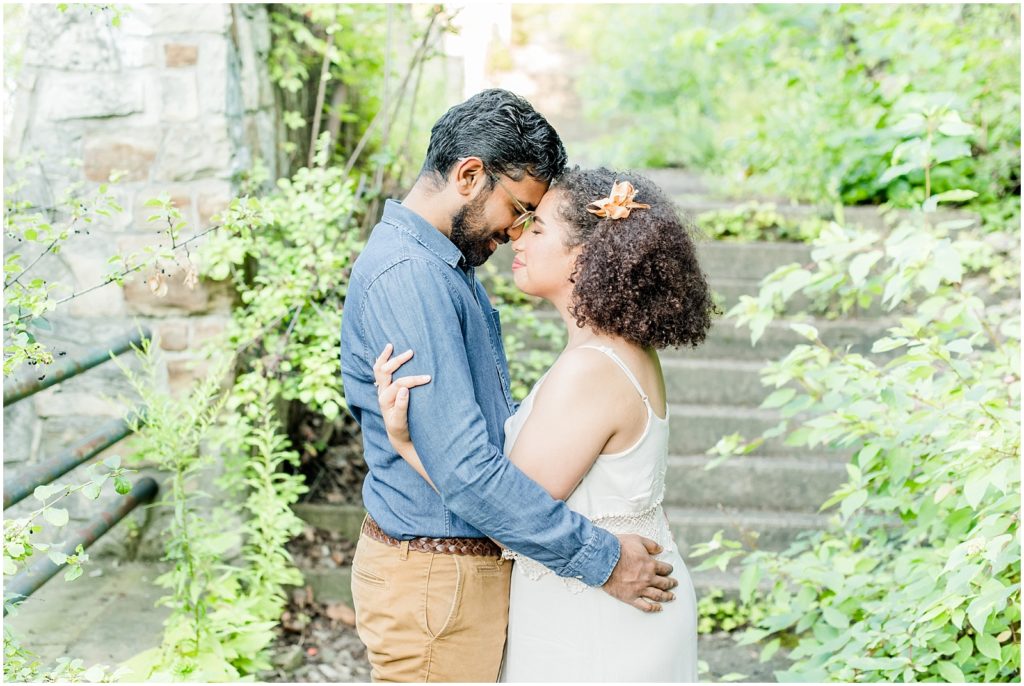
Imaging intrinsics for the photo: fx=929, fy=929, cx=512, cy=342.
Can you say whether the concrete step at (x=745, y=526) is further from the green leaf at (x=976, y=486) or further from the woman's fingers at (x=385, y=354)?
the woman's fingers at (x=385, y=354)

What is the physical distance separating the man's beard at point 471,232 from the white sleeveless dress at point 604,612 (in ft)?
1.12

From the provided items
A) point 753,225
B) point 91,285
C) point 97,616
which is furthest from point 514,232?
point 753,225

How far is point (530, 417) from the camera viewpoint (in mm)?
1798

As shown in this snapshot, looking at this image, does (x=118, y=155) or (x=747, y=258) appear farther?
(x=747, y=258)

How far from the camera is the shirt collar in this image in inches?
74.0

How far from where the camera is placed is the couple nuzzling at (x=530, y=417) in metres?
1.75

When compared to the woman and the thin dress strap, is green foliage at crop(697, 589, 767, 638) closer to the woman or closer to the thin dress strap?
the woman

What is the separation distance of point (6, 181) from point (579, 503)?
2.33 m

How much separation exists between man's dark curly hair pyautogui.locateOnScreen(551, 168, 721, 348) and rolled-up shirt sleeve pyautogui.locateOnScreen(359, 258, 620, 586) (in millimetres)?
284

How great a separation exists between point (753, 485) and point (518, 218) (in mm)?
2652

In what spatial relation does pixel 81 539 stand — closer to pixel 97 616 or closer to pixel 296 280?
pixel 97 616

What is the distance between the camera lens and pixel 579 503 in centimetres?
183

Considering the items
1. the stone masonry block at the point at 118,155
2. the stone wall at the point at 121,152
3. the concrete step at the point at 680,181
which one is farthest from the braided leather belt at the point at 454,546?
the concrete step at the point at 680,181

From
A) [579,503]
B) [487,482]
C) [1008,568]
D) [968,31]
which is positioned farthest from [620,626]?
[968,31]
